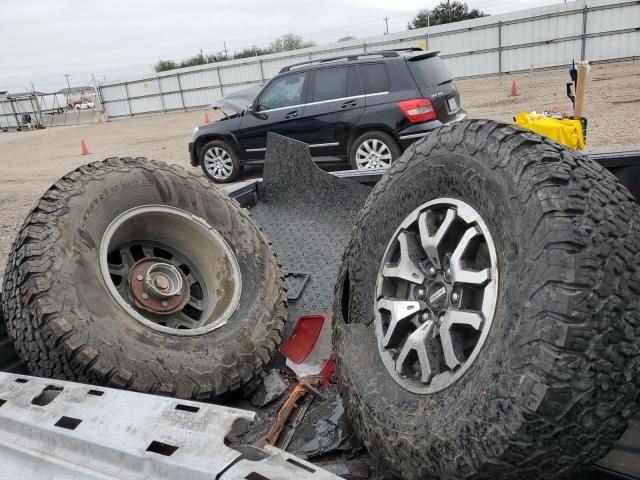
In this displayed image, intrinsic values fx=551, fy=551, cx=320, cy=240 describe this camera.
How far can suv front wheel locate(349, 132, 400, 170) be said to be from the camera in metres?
9.01

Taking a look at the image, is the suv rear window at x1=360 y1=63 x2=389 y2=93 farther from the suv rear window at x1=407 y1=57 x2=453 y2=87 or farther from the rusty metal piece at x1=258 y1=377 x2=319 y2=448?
the rusty metal piece at x1=258 y1=377 x2=319 y2=448

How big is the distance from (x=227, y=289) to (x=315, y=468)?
4.99 ft

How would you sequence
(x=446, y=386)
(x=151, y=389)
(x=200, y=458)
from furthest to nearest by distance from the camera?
(x=151, y=389) → (x=446, y=386) → (x=200, y=458)

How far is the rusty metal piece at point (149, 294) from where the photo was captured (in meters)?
2.49

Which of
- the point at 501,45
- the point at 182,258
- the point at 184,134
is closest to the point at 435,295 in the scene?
the point at 182,258

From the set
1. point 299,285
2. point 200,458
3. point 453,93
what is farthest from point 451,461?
point 453,93

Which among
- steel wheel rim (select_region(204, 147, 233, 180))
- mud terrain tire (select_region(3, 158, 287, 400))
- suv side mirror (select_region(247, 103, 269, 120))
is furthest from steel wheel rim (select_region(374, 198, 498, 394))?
steel wheel rim (select_region(204, 147, 233, 180))

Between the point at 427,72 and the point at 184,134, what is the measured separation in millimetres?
14264

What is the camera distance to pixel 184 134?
21.3 m

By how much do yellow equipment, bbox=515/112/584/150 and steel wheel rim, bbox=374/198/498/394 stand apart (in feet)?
12.5

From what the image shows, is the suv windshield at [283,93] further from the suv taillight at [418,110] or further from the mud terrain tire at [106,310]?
the mud terrain tire at [106,310]

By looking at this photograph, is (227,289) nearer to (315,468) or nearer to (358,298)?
(358,298)

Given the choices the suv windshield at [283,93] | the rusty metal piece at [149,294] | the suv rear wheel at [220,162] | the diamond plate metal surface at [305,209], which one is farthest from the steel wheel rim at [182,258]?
the suv rear wheel at [220,162]

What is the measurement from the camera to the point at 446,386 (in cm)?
160
